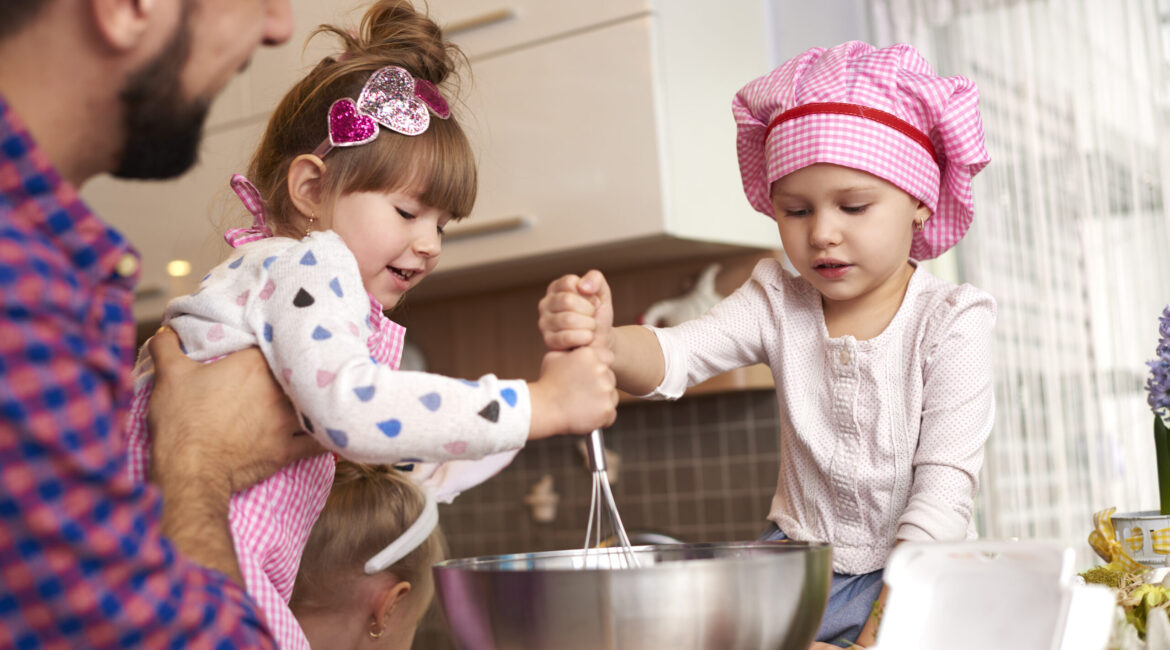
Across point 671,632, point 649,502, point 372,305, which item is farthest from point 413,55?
point 649,502

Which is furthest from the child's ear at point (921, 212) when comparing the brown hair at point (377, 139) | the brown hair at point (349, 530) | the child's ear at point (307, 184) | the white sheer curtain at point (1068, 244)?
the white sheer curtain at point (1068, 244)

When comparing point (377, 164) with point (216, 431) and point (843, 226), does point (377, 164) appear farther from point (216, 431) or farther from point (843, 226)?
point (843, 226)

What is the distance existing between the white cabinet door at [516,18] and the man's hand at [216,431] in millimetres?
1198

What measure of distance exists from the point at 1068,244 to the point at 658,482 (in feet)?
3.17

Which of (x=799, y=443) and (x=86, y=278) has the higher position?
(x=86, y=278)

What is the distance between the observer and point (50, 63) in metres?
0.62

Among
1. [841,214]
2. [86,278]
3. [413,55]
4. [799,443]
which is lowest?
[799,443]

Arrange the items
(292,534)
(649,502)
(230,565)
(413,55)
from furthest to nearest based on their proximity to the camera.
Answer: (649,502)
(413,55)
(292,534)
(230,565)

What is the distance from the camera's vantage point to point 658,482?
2424 mm

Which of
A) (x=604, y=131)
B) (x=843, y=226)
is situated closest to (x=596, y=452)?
(x=843, y=226)

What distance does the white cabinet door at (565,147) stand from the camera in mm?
1912

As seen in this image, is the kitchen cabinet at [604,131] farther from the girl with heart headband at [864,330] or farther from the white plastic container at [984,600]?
the white plastic container at [984,600]

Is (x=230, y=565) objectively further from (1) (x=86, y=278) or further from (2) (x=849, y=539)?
(2) (x=849, y=539)

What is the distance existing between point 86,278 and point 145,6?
0.53 feet
